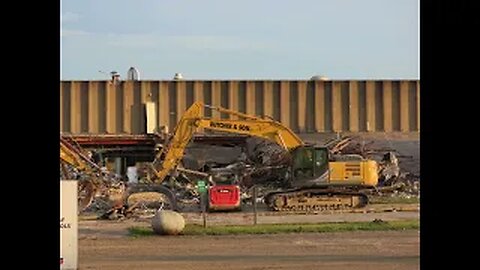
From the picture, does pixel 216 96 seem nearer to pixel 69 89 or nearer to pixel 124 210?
pixel 69 89

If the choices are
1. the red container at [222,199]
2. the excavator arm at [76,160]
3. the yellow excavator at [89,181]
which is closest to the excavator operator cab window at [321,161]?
the red container at [222,199]

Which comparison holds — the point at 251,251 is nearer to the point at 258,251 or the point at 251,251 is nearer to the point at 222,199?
the point at 258,251

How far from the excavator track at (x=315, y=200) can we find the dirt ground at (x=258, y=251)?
6084mm

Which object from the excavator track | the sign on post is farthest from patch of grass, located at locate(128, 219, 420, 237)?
the sign on post

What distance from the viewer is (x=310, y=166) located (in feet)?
89.0

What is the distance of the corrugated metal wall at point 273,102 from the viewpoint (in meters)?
39.9

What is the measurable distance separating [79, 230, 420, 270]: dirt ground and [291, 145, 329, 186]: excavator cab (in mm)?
6629

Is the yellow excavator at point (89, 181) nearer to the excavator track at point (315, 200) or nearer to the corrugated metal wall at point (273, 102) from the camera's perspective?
the excavator track at point (315, 200)

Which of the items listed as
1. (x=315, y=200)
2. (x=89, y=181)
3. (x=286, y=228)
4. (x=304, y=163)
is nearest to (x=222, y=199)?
(x=315, y=200)

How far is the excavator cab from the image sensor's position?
87.9 ft

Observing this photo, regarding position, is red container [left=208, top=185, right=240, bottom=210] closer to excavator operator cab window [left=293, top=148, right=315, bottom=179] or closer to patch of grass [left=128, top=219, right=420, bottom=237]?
excavator operator cab window [left=293, top=148, right=315, bottom=179]

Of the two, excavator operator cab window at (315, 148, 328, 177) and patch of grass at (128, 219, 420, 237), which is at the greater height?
A: excavator operator cab window at (315, 148, 328, 177)

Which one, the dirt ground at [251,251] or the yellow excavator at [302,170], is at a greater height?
the yellow excavator at [302,170]
